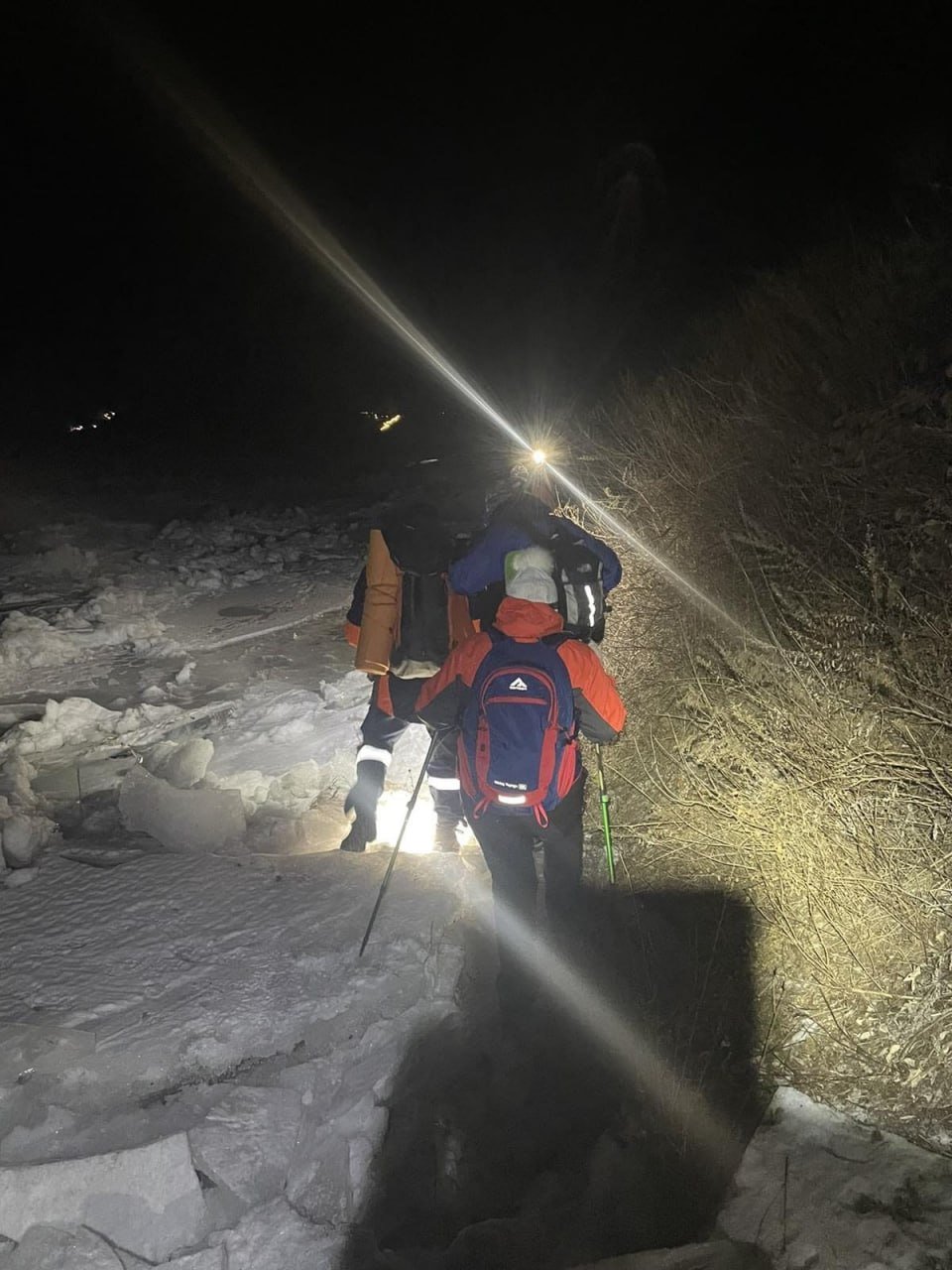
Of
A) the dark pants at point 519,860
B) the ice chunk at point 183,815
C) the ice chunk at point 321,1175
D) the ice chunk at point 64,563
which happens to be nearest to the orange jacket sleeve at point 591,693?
the dark pants at point 519,860

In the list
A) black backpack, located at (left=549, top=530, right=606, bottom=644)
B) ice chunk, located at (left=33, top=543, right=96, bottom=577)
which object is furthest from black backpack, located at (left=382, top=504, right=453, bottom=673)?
ice chunk, located at (left=33, top=543, right=96, bottom=577)

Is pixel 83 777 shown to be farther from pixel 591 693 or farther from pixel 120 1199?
pixel 591 693

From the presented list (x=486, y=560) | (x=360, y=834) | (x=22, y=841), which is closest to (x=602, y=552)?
(x=486, y=560)

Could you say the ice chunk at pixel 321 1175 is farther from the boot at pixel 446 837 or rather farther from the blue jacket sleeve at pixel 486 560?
the blue jacket sleeve at pixel 486 560

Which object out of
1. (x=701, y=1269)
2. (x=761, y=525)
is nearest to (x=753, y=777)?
(x=761, y=525)

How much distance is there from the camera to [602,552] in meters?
3.33

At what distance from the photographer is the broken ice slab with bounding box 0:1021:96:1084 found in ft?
8.75

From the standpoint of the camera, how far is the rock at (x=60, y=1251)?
7.20ft

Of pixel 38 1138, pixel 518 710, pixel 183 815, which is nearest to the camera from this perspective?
pixel 38 1138

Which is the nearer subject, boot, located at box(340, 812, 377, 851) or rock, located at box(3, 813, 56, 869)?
rock, located at box(3, 813, 56, 869)

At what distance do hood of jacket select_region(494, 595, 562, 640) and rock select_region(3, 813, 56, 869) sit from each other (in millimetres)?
2589

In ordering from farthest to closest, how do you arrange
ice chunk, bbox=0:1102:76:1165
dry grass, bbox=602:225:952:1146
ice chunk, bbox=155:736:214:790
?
1. ice chunk, bbox=155:736:214:790
2. dry grass, bbox=602:225:952:1146
3. ice chunk, bbox=0:1102:76:1165

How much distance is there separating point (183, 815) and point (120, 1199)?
2.51 metres

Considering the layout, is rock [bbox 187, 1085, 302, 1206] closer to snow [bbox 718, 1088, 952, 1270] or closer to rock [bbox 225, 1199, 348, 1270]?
rock [bbox 225, 1199, 348, 1270]
